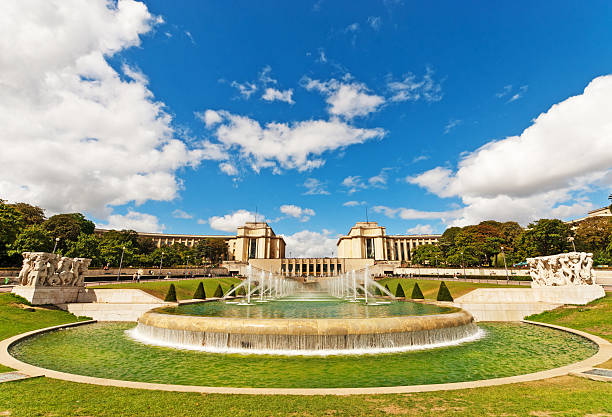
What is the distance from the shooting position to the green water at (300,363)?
985cm

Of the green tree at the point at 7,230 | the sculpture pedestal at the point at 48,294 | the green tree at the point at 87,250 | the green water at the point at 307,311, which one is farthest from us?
the green tree at the point at 87,250

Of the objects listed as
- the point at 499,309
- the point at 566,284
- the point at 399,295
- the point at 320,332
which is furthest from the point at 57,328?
the point at 566,284

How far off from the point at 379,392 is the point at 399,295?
33.8 m

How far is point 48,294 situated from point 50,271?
1973mm

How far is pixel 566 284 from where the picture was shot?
28.3 meters

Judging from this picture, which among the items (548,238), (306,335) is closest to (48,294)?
(306,335)

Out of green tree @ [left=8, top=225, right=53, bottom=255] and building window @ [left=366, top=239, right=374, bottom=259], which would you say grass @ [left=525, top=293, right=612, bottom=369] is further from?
building window @ [left=366, top=239, right=374, bottom=259]

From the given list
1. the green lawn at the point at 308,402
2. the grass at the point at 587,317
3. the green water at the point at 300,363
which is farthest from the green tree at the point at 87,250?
the grass at the point at 587,317

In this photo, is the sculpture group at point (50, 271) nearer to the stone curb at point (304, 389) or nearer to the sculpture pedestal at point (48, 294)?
the sculpture pedestal at point (48, 294)

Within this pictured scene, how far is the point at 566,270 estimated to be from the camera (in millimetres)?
28281

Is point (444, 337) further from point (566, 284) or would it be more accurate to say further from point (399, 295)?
point (399, 295)

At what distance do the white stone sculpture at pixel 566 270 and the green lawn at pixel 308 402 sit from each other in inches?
1017

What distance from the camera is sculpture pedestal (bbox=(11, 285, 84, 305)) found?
79.7 ft

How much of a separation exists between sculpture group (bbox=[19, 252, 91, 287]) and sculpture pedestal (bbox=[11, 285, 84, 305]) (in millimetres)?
431
